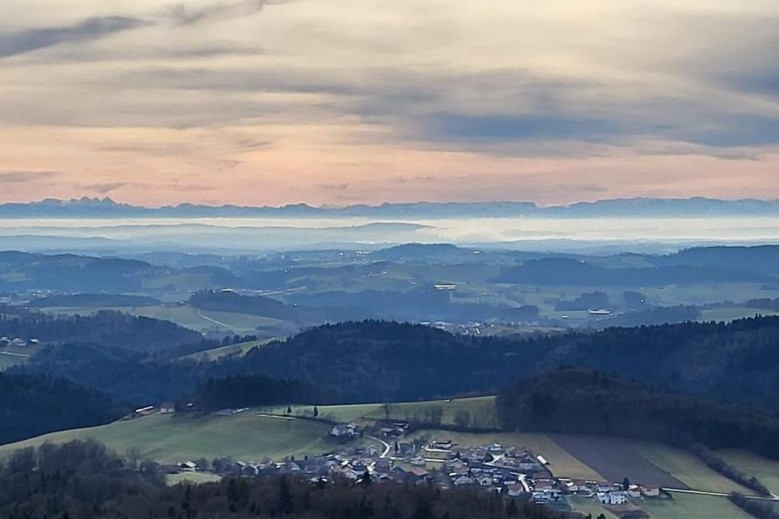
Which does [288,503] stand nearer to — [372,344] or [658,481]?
[658,481]

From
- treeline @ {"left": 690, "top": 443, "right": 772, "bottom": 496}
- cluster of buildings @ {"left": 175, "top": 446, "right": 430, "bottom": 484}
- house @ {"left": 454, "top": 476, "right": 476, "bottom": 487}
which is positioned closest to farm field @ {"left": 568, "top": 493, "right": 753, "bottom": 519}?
treeline @ {"left": 690, "top": 443, "right": 772, "bottom": 496}

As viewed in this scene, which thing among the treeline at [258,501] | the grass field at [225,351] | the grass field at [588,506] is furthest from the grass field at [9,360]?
the grass field at [588,506]

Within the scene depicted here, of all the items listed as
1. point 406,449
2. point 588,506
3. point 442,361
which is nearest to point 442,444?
point 406,449

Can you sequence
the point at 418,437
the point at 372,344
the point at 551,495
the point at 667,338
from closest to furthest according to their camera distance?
the point at 551,495, the point at 418,437, the point at 667,338, the point at 372,344

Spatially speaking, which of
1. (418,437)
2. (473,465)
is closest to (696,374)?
(418,437)

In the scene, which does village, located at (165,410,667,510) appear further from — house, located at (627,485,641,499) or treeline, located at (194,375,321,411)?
treeline, located at (194,375,321,411)

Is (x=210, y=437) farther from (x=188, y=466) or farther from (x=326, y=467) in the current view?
(x=326, y=467)
